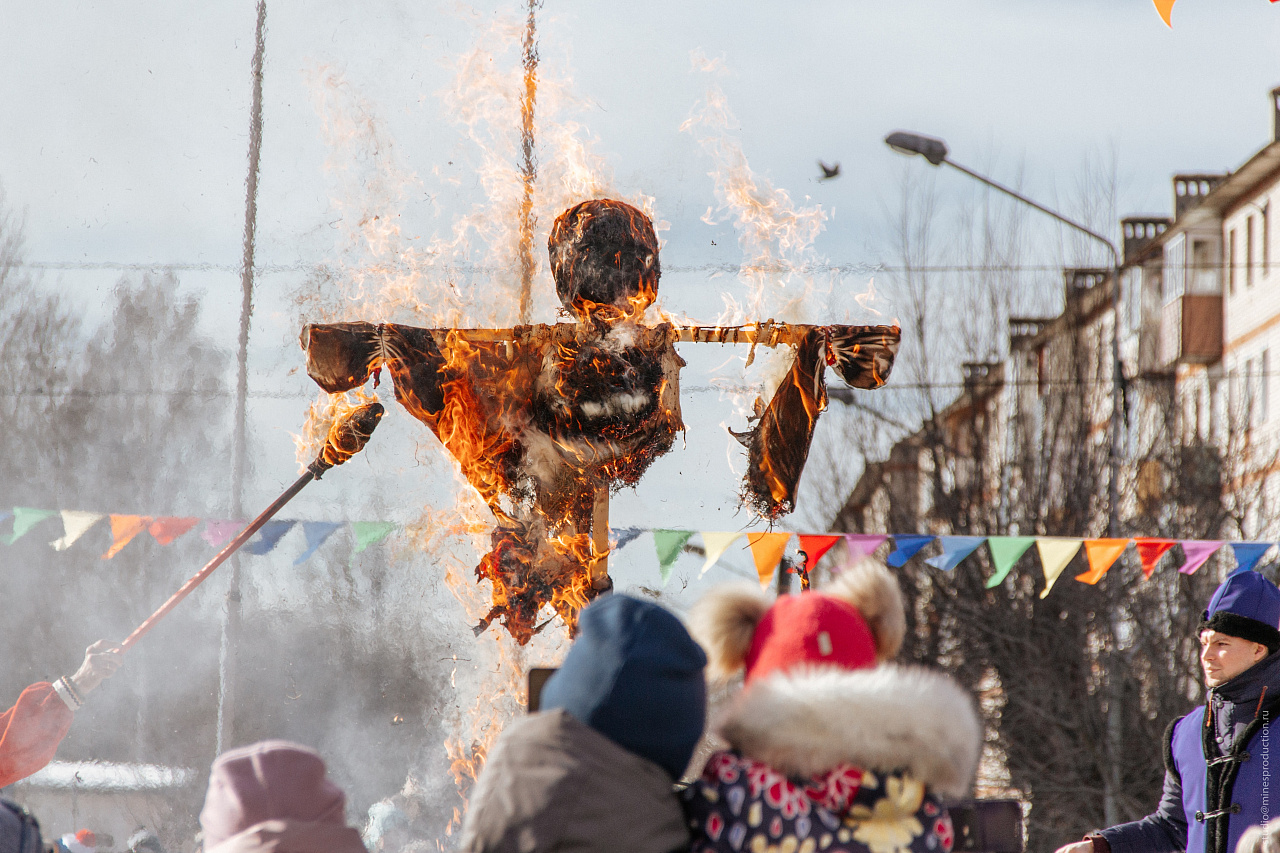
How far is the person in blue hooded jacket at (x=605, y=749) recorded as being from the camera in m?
2.10

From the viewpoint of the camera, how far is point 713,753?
2.39 metres

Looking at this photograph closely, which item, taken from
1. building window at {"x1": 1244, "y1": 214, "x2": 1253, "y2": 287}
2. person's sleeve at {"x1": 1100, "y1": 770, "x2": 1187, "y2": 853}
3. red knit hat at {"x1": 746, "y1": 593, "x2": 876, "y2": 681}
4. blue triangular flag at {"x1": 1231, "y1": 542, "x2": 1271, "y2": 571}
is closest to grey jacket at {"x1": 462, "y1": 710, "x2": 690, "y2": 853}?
red knit hat at {"x1": 746, "y1": 593, "x2": 876, "y2": 681}

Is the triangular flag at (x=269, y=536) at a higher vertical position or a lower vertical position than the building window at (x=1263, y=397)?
lower

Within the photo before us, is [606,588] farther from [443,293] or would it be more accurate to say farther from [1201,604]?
[1201,604]

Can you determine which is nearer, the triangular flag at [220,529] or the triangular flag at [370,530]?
the triangular flag at [370,530]

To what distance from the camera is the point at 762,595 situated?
8.96 ft

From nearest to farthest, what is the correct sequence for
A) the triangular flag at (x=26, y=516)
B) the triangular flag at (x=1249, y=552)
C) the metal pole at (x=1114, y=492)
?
the triangular flag at (x=1249, y=552) → the triangular flag at (x=26, y=516) → the metal pole at (x=1114, y=492)

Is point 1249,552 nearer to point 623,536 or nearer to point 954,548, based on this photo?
point 954,548

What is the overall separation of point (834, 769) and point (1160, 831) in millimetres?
2381

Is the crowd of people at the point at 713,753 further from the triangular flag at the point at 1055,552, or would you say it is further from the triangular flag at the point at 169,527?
the triangular flag at the point at 1055,552

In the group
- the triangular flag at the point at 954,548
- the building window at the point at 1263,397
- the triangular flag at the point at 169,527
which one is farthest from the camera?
the building window at the point at 1263,397

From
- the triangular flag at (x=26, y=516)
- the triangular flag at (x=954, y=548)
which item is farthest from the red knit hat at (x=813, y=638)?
the triangular flag at (x=26, y=516)

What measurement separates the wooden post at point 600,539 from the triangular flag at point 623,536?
4285 millimetres

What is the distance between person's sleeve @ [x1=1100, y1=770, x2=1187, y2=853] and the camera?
4.06 meters
